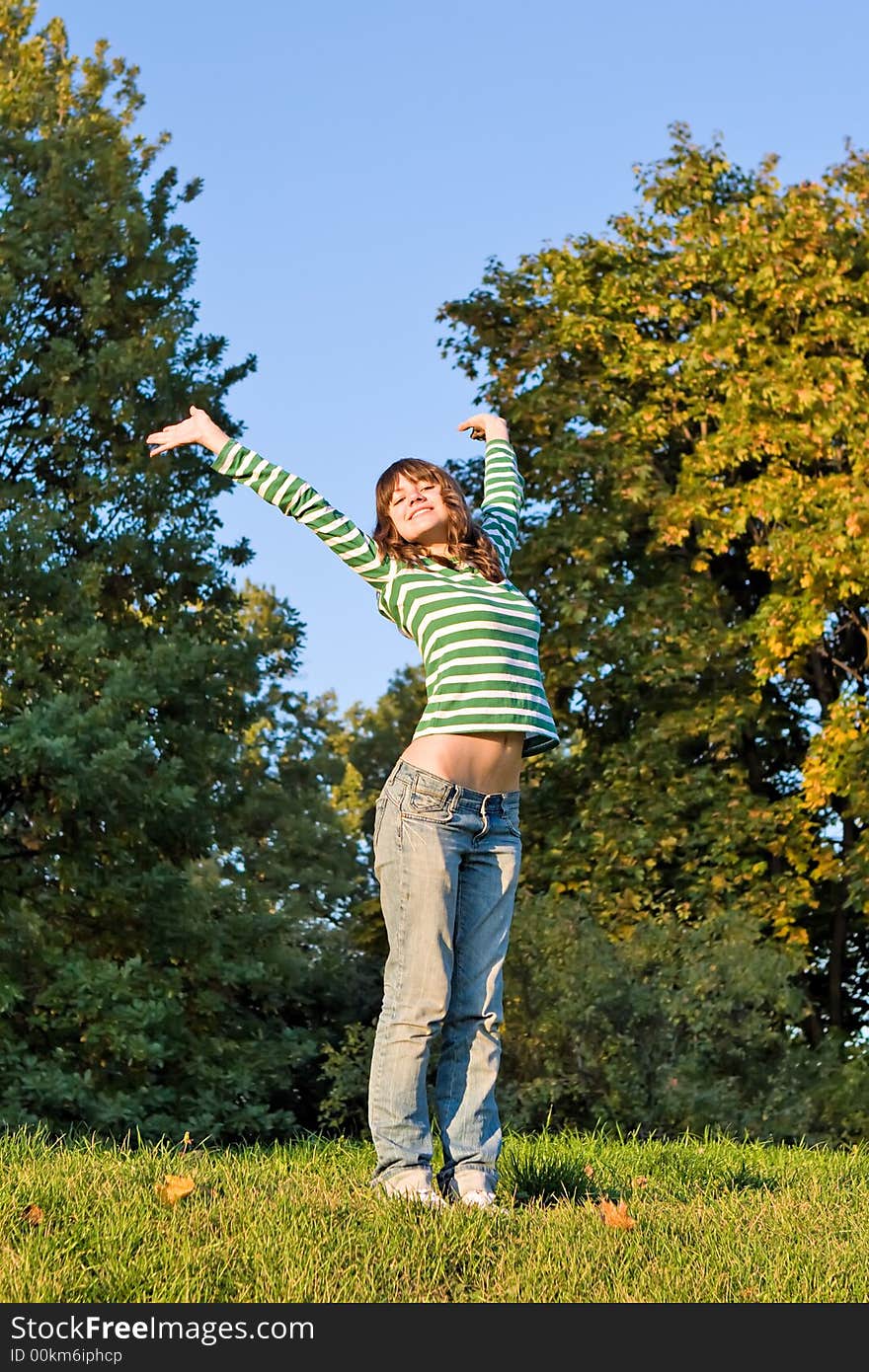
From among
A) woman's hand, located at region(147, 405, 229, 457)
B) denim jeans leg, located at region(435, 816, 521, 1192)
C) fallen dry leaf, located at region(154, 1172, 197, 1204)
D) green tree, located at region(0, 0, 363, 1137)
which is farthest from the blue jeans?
green tree, located at region(0, 0, 363, 1137)

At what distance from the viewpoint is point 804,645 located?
13.9 metres

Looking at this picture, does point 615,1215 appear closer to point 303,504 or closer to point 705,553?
point 303,504

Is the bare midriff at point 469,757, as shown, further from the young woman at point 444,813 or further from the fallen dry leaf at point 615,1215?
the fallen dry leaf at point 615,1215

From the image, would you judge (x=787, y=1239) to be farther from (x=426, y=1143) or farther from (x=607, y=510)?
(x=607, y=510)

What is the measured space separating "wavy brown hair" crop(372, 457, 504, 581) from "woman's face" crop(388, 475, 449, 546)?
0.01m

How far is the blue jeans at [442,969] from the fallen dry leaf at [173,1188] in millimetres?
516

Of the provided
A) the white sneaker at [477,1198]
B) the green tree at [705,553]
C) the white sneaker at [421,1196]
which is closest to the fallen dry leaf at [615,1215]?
the white sneaker at [477,1198]

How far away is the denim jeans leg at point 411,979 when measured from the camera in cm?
384

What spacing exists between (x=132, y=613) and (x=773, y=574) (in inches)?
233

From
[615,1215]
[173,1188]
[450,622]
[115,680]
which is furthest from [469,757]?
[115,680]

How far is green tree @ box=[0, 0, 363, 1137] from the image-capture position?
10.4m

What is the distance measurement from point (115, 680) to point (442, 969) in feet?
24.3

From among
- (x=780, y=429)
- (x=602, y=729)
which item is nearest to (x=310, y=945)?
(x=602, y=729)
